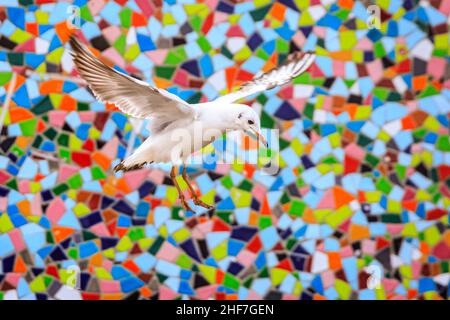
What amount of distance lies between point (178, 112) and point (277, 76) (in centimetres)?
33

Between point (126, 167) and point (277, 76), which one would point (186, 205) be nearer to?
point (126, 167)

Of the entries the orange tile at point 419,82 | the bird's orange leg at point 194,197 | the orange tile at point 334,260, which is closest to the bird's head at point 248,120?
the bird's orange leg at point 194,197

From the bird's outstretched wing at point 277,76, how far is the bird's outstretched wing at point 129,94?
16 centimetres

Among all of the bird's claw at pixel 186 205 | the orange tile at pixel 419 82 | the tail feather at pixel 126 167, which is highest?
the orange tile at pixel 419 82

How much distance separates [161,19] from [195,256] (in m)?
0.75

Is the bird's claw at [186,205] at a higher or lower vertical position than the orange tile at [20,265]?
higher

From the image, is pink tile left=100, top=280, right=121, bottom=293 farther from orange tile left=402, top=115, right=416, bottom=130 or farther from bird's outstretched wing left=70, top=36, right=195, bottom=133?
orange tile left=402, top=115, right=416, bottom=130

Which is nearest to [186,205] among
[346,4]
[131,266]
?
[131,266]

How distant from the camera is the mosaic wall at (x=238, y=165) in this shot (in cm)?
189

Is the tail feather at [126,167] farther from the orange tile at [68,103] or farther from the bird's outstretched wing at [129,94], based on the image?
the orange tile at [68,103]

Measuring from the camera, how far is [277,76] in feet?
6.20

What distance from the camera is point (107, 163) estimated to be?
6.23ft

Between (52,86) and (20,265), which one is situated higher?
(52,86)

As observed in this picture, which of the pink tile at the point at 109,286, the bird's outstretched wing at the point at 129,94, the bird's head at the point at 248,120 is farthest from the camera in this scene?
the pink tile at the point at 109,286
